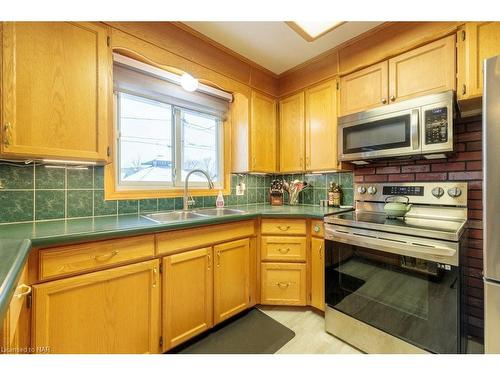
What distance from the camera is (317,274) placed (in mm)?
1814

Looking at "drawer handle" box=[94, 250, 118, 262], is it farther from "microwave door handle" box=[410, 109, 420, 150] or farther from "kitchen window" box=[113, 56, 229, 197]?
"microwave door handle" box=[410, 109, 420, 150]

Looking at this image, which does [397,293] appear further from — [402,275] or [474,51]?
[474,51]

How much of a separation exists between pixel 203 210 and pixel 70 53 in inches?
55.7

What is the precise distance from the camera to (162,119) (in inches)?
81.0

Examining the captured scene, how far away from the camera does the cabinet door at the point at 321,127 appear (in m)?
2.03

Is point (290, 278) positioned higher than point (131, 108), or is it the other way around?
point (131, 108)

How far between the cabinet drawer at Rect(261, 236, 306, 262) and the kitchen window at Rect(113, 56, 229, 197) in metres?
0.87

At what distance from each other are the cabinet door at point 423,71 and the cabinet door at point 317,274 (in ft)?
4.15

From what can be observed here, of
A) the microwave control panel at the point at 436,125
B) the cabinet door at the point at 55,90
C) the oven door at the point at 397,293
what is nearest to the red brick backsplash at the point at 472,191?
the microwave control panel at the point at 436,125

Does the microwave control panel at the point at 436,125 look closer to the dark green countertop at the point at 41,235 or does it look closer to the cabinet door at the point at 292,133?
the cabinet door at the point at 292,133

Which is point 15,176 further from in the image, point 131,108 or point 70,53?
point 131,108

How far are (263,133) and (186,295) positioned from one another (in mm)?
1693

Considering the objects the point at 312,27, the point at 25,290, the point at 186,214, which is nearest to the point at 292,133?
the point at 312,27

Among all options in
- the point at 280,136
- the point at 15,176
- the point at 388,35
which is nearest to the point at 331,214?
the point at 280,136
